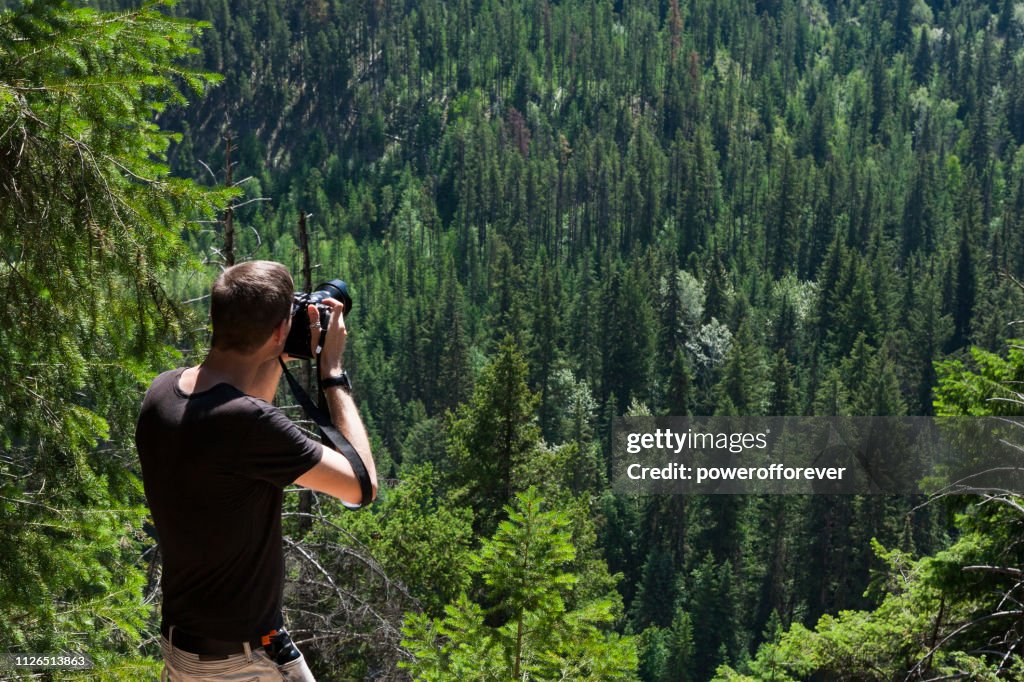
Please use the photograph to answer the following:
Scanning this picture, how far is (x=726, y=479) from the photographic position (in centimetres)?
6203

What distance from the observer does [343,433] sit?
3.41 meters

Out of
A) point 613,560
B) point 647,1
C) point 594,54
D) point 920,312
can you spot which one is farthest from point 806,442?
point 647,1

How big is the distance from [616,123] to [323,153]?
43903 millimetres

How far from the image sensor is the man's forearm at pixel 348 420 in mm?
3388

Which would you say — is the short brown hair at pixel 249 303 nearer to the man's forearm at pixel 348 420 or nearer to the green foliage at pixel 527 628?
the man's forearm at pixel 348 420

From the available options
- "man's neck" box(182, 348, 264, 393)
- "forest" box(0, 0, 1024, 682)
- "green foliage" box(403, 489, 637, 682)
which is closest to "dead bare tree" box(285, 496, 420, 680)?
"forest" box(0, 0, 1024, 682)

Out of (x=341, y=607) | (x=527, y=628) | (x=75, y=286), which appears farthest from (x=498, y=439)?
(x=75, y=286)

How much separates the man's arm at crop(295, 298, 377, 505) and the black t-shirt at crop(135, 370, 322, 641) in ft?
0.19

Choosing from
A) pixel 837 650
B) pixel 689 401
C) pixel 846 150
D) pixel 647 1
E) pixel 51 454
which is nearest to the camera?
pixel 51 454

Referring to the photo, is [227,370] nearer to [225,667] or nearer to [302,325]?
[302,325]

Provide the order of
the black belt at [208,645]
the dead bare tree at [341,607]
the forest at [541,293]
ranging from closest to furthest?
1. the black belt at [208,645]
2. the forest at [541,293]
3. the dead bare tree at [341,607]

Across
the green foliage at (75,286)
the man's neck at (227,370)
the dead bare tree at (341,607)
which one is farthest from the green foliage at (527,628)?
the man's neck at (227,370)

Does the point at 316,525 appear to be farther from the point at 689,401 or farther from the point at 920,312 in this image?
the point at 920,312

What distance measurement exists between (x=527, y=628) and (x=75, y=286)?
483 centimetres
